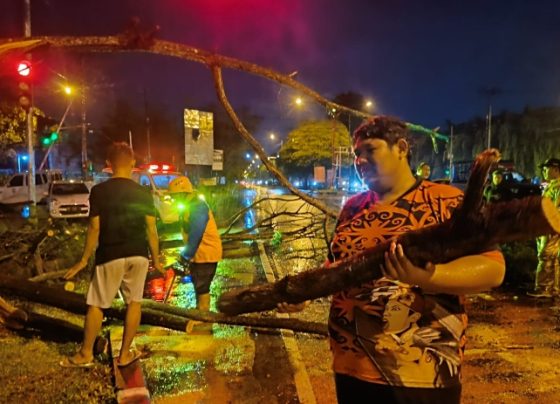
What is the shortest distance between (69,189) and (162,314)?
51.7 feet

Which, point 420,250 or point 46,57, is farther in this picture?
point 46,57

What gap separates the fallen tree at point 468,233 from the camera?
1.48 metres

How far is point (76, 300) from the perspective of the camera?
16.6ft

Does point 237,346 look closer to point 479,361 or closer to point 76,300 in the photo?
point 76,300

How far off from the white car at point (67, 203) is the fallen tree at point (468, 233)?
17.5 metres

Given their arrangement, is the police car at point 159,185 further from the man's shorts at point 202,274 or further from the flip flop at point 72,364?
the flip flop at point 72,364

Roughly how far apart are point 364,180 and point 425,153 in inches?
1986

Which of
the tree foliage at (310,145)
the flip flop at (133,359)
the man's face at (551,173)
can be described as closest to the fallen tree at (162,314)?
the flip flop at (133,359)

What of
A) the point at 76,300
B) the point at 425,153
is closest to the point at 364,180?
the point at 76,300

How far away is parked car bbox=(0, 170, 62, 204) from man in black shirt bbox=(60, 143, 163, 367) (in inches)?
809

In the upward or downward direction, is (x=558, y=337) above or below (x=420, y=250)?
below

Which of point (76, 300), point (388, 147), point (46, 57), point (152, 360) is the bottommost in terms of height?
point (152, 360)

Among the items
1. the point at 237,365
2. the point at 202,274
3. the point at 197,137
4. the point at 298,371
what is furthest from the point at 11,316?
the point at 197,137

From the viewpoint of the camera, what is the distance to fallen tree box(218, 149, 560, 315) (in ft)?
4.86
